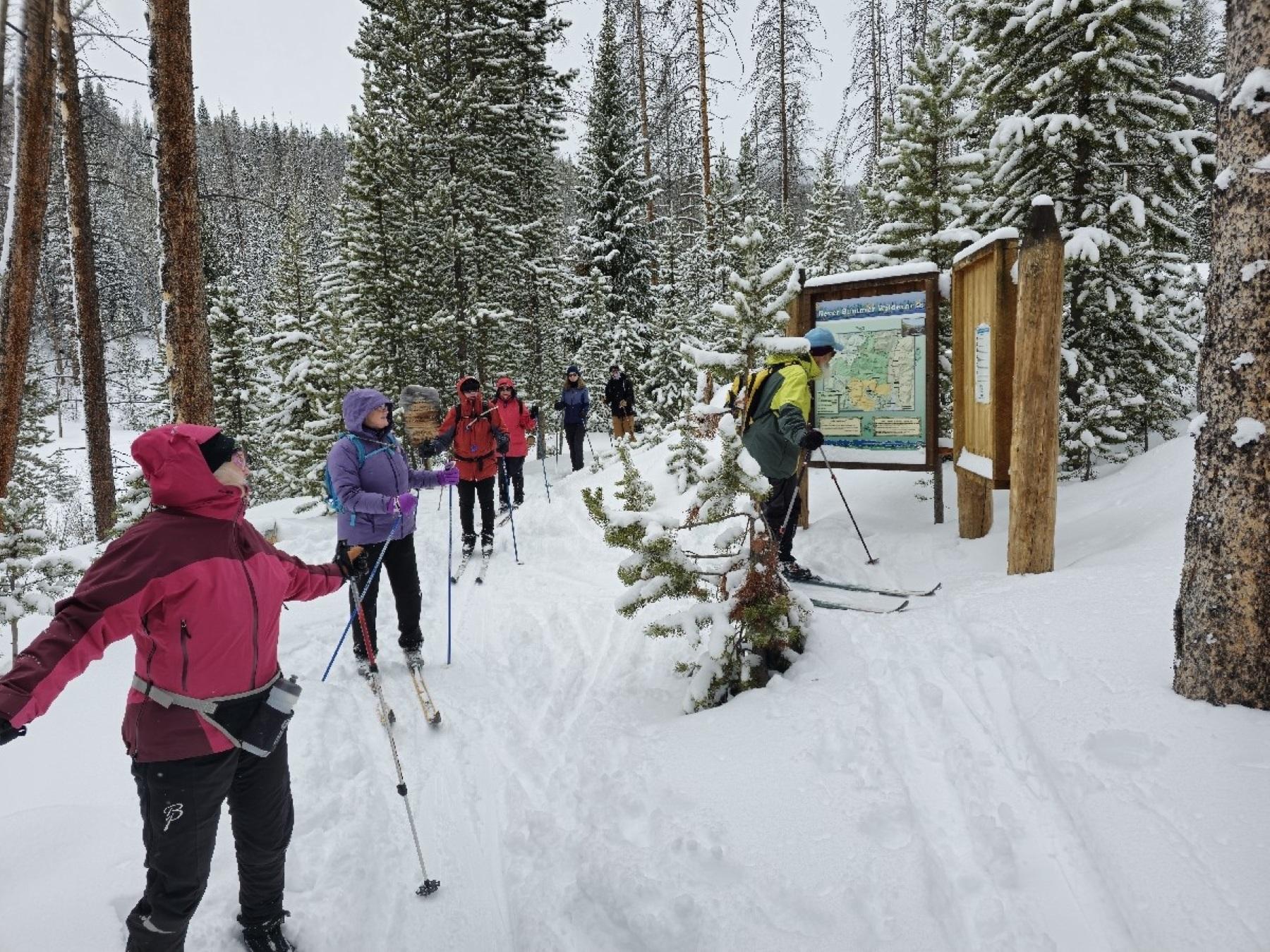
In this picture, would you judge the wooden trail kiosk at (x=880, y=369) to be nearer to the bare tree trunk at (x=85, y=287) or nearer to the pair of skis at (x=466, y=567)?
the pair of skis at (x=466, y=567)

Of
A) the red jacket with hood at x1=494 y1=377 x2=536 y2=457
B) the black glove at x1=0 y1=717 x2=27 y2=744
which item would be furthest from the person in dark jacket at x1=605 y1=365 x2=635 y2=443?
the black glove at x1=0 y1=717 x2=27 y2=744

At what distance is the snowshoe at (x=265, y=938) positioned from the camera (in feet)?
9.17

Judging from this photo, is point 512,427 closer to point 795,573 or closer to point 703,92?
point 795,573

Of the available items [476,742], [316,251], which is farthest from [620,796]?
[316,251]

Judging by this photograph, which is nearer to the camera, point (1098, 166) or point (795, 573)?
point (795, 573)

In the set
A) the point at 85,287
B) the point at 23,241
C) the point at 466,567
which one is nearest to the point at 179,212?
the point at 23,241

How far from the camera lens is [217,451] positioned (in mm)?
2510

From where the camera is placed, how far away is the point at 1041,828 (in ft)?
8.68

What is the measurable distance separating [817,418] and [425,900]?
20.2 feet

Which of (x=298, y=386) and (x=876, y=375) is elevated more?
(x=298, y=386)

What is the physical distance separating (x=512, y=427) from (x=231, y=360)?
1341 cm

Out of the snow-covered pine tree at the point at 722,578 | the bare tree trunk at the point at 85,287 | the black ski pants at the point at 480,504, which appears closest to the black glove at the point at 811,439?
the snow-covered pine tree at the point at 722,578

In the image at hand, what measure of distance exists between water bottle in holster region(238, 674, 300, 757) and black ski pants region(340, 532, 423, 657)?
278 centimetres

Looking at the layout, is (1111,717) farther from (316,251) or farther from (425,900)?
(316,251)
